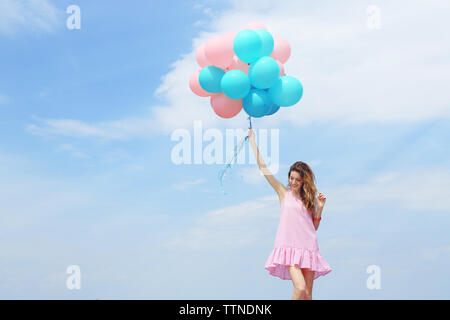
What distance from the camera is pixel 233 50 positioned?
5.96m

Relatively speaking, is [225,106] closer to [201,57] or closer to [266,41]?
[201,57]

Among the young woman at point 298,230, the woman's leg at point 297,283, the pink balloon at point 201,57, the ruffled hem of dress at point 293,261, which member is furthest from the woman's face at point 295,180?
the pink balloon at point 201,57

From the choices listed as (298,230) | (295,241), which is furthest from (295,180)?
(295,241)

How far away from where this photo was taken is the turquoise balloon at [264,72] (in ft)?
18.5

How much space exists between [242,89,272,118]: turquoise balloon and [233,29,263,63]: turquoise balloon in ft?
1.20

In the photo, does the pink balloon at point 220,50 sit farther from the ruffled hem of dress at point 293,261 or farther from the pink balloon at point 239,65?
the ruffled hem of dress at point 293,261

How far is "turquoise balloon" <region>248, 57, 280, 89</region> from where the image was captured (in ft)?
18.5

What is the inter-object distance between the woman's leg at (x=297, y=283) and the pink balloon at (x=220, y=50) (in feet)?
7.81

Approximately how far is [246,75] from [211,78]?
16.1 inches
